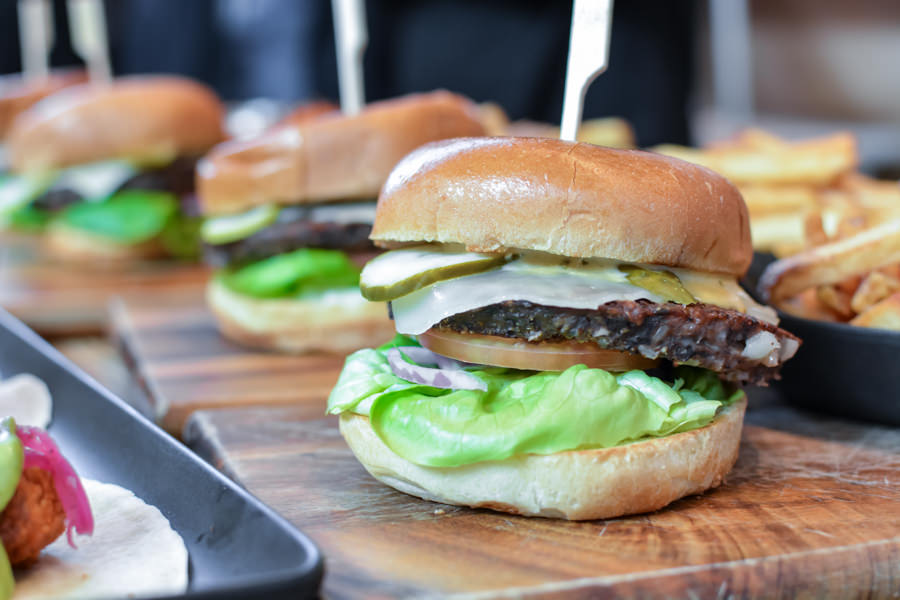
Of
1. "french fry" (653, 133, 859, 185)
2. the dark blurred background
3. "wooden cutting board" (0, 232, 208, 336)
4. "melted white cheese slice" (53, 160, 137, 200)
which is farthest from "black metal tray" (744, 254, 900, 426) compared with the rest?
the dark blurred background

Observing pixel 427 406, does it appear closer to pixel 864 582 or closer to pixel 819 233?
pixel 864 582

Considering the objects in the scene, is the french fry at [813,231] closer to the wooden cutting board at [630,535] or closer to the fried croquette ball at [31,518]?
the wooden cutting board at [630,535]

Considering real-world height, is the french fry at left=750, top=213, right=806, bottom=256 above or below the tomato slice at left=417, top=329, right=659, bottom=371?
below

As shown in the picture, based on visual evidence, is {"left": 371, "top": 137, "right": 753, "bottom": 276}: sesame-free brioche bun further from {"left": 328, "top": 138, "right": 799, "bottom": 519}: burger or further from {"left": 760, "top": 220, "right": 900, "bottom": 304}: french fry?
{"left": 760, "top": 220, "right": 900, "bottom": 304}: french fry

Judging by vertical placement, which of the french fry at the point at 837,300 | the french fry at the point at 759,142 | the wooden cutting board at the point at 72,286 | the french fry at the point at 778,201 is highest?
the french fry at the point at 759,142

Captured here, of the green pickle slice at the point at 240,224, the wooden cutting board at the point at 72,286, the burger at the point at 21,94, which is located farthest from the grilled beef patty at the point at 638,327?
the burger at the point at 21,94

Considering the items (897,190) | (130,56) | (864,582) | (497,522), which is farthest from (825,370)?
(130,56)
